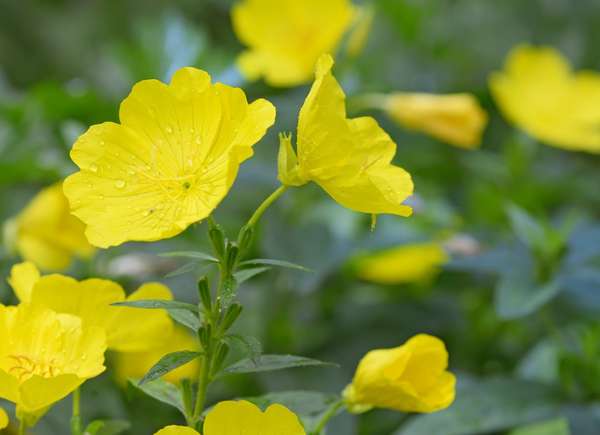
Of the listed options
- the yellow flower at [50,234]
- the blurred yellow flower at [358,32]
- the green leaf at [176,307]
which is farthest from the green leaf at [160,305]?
the blurred yellow flower at [358,32]

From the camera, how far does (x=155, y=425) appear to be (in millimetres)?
1237

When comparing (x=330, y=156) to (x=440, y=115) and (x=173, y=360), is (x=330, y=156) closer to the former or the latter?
(x=173, y=360)

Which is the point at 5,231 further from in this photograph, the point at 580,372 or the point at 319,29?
the point at 580,372

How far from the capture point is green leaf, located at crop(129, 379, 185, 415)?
0.81 m

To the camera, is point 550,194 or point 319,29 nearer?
point 319,29

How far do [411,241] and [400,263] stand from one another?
107 millimetres

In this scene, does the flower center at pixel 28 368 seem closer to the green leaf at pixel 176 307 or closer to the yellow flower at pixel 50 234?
the green leaf at pixel 176 307

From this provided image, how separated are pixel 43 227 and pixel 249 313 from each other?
308mm

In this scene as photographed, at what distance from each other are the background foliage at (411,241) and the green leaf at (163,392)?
0.23m

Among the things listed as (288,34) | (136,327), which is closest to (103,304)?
(136,327)

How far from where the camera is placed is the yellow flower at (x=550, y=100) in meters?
1.83

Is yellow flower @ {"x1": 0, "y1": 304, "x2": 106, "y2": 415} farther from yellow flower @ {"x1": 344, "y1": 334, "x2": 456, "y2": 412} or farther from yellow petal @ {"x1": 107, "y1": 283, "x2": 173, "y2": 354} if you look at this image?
yellow flower @ {"x1": 344, "y1": 334, "x2": 456, "y2": 412}

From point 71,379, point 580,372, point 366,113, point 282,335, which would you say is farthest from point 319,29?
point 71,379

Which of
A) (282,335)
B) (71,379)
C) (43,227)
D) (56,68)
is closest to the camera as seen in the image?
(71,379)
